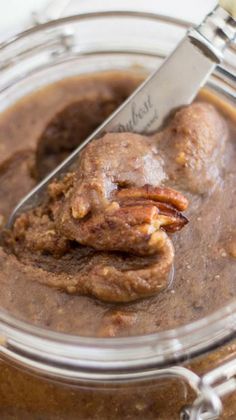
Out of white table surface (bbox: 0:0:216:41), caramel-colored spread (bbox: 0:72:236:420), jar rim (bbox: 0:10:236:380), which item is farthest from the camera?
white table surface (bbox: 0:0:216:41)

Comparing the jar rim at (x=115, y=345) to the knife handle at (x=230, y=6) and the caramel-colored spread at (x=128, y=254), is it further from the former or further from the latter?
the knife handle at (x=230, y=6)

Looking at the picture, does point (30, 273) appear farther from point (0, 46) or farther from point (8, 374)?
point (0, 46)

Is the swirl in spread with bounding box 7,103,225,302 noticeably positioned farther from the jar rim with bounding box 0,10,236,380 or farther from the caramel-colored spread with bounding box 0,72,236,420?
the jar rim with bounding box 0,10,236,380

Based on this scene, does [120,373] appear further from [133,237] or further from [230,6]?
[230,6]

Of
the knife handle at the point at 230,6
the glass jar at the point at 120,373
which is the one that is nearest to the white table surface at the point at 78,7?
the knife handle at the point at 230,6

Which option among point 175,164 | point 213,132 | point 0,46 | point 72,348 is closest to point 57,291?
point 72,348

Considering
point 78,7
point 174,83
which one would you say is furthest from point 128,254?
point 78,7

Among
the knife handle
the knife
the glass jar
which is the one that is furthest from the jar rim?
the knife handle
